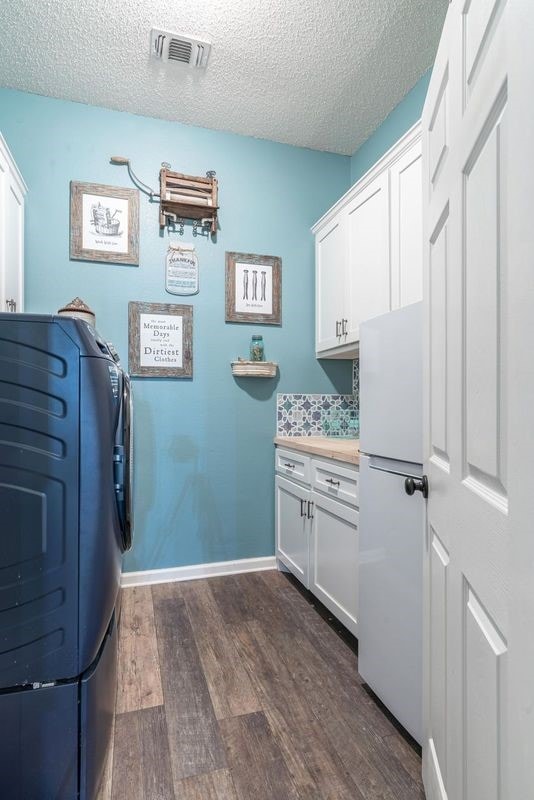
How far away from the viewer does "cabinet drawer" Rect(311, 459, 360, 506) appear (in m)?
1.73

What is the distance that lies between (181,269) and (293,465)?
141 cm

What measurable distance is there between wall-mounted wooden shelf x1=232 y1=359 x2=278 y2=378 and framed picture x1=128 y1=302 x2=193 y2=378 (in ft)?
0.95

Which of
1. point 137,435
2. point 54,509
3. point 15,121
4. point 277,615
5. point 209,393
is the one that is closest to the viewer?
point 54,509

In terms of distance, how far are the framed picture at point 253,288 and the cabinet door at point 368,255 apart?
57 cm

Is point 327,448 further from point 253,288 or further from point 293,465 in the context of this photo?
point 253,288

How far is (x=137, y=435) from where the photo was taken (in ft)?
8.16

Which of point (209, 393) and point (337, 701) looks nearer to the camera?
point (337, 701)

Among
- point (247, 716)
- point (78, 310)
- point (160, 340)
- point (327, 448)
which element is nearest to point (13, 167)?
point (78, 310)

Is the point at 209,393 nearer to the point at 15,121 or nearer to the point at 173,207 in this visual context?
the point at 173,207

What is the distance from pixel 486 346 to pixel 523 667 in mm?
448

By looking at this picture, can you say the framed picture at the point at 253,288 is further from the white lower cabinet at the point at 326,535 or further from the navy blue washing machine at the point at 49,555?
the navy blue washing machine at the point at 49,555

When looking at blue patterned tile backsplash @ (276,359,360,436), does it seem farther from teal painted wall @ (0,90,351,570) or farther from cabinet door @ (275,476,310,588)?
cabinet door @ (275,476,310,588)

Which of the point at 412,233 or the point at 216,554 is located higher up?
the point at 412,233

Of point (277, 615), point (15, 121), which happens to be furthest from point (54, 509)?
point (15, 121)
